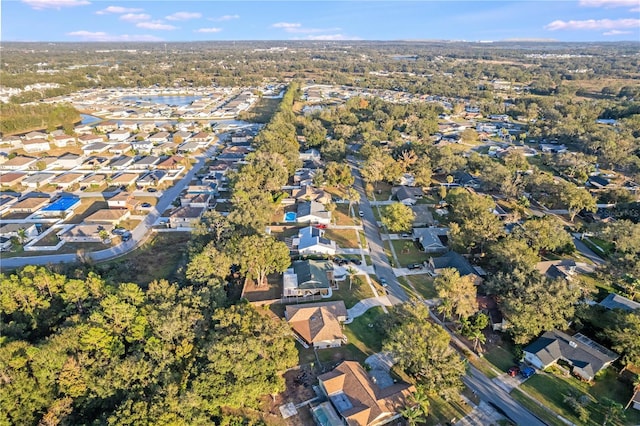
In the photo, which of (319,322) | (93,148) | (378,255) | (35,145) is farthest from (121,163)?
(319,322)

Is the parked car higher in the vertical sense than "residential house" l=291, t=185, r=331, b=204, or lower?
lower

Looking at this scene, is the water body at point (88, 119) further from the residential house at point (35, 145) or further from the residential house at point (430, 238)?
the residential house at point (430, 238)

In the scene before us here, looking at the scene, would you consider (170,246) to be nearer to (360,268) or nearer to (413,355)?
(360,268)

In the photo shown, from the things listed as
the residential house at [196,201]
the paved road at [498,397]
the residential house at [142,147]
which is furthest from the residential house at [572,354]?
the residential house at [142,147]

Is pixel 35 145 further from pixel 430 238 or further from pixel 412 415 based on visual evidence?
pixel 412 415

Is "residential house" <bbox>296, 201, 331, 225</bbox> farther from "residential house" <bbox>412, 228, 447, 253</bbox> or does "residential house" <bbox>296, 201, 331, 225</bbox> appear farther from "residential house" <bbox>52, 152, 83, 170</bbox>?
"residential house" <bbox>52, 152, 83, 170</bbox>

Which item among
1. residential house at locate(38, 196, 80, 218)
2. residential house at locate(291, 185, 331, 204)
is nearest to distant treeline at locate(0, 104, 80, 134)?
residential house at locate(38, 196, 80, 218)

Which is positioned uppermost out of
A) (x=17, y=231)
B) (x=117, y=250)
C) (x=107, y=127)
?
(x=107, y=127)
